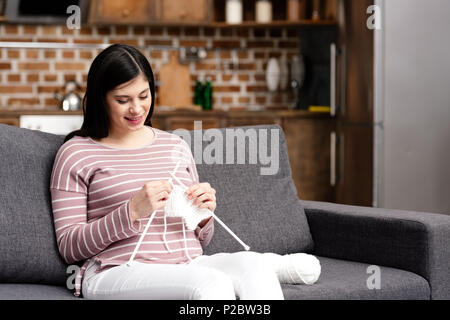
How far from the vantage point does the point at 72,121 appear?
15.8ft

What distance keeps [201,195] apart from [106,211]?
262mm

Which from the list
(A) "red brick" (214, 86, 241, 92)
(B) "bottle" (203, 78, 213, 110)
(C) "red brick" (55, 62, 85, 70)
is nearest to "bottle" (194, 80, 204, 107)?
(B) "bottle" (203, 78, 213, 110)

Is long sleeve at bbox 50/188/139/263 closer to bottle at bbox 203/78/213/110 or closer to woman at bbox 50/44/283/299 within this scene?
woman at bbox 50/44/283/299

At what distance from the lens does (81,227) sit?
1806 millimetres

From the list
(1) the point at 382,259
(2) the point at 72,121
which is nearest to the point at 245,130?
(1) the point at 382,259

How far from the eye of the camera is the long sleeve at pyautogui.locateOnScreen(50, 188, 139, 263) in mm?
1753

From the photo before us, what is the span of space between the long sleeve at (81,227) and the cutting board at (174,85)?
3421mm

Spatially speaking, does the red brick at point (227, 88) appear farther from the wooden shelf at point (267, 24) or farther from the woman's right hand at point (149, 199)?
the woman's right hand at point (149, 199)

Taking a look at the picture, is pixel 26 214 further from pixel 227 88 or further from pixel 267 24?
pixel 227 88

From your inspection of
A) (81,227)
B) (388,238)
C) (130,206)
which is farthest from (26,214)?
(388,238)

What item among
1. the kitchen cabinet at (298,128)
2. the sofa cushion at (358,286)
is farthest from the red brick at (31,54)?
the sofa cushion at (358,286)

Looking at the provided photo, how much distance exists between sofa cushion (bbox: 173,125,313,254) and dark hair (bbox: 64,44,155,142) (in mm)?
409

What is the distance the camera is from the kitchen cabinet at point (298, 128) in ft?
16.0

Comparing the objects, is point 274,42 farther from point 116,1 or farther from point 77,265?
point 77,265
